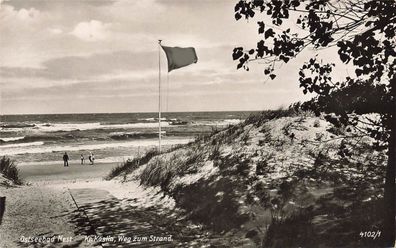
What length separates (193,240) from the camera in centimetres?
504

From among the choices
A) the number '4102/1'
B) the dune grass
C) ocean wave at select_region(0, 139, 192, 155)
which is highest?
the number '4102/1'

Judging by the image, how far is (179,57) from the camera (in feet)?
25.4

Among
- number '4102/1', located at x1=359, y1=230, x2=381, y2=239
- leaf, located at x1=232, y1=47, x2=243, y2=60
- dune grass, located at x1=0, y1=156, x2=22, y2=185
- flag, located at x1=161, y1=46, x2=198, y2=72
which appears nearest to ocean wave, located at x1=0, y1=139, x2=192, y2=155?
dune grass, located at x1=0, y1=156, x2=22, y2=185

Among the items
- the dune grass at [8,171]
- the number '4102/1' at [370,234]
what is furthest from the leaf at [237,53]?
the dune grass at [8,171]

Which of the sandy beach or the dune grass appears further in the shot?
the dune grass

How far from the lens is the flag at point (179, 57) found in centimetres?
720

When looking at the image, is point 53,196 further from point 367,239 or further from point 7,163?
point 367,239

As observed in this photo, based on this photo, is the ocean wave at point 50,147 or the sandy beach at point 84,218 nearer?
the sandy beach at point 84,218

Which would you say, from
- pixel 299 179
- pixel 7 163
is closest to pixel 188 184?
pixel 299 179

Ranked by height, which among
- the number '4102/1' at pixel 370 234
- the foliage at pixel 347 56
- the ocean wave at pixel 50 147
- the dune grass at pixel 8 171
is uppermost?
the foliage at pixel 347 56

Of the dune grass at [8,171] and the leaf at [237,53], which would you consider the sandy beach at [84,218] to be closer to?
the leaf at [237,53]

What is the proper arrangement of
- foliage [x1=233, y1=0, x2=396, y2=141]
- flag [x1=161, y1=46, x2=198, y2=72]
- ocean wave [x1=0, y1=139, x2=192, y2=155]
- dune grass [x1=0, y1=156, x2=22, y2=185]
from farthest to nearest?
ocean wave [x1=0, y1=139, x2=192, y2=155] → dune grass [x1=0, y1=156, x2=22, y2=185] → flag [x1=161, y1=46, x2=198, y2=72] → foliage [x1=233, y1=0, x2=396, y2=141]

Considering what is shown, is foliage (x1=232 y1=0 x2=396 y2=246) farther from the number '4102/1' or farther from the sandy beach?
the sandy beach

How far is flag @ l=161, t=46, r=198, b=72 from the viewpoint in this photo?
283 inches
